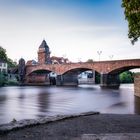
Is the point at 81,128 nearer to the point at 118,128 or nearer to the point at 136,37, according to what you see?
the point at 118,128

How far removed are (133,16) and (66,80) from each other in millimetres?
85009

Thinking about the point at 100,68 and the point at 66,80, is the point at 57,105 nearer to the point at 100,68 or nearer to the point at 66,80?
the point at 100,68

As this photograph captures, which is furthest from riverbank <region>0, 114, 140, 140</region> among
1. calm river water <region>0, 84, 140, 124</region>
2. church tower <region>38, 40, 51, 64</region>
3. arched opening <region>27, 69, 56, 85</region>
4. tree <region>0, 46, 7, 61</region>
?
church tower <region>38, 40, 51, 64</region>

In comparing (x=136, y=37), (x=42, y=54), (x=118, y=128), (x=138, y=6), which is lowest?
(x=118, y=128)

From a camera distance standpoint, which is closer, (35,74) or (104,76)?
(104,76)

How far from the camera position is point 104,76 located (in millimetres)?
82188

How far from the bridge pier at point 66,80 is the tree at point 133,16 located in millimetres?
79627

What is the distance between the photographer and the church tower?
4805 inches

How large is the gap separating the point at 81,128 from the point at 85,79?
124 metres

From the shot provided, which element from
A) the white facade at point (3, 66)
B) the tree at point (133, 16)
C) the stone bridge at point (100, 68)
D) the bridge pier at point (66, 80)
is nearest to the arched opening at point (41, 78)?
the stone bridge at point (100, 68)

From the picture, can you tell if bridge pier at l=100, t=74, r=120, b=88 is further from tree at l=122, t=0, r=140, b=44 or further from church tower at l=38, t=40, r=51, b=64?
tree at l=122, t=0, r=140, b=44

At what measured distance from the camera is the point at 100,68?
83188 mm

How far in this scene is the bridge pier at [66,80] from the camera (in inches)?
3856

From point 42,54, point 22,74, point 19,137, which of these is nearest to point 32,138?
point 19,137
